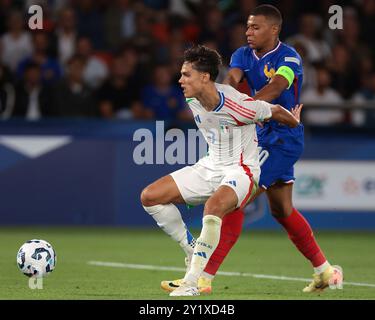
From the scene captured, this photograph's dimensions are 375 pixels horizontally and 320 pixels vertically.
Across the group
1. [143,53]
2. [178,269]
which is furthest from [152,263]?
→ [143,53]

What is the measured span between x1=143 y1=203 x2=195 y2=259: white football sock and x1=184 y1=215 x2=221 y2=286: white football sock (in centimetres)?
57

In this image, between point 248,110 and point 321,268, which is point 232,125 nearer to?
point 248,110

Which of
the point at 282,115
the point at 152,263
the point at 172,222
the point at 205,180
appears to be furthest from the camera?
the point at 152,263

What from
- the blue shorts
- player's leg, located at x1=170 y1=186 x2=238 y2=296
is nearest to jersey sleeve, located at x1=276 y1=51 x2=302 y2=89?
the blue shorts

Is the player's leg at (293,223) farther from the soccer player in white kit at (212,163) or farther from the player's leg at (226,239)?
the soccer player in white kit at (212,163)

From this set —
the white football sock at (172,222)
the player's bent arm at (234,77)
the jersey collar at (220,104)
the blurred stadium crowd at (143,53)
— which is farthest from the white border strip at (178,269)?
the blurred stadium crowd at (143,53)

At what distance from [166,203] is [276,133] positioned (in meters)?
1.13

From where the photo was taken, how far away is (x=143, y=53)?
50.5 feet

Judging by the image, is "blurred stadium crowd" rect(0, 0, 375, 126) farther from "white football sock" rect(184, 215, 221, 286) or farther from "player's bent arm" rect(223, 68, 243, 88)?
"white football sock" rect(184, 215, 221, 286)

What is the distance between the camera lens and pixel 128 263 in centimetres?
1052

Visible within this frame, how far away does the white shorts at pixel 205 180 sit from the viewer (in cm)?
801

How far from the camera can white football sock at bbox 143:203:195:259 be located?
8234 millimetres

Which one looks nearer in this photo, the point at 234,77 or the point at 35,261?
the point at 35,261

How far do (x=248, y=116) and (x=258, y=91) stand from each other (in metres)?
0.74
